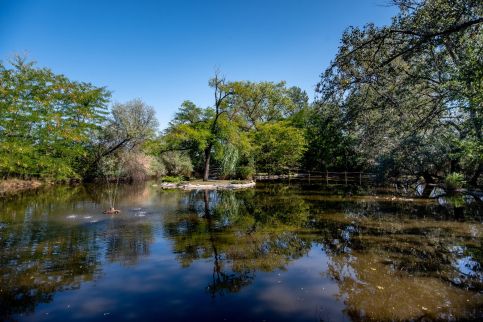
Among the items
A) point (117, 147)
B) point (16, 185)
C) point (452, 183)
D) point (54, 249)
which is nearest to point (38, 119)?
point (16, 185)

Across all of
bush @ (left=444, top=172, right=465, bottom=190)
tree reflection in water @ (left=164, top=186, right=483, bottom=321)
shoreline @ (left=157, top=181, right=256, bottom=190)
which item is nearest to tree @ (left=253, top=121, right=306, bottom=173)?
shoreline @ (left=157, top=181, right=256, bottom=190)

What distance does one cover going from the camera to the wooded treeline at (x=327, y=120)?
26.4ft

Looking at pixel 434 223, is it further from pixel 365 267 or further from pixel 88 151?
pixel 88 151

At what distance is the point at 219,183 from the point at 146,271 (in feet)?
79.1

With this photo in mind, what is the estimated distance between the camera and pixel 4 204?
1833 cm

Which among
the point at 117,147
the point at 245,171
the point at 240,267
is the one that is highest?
the point at 117,147

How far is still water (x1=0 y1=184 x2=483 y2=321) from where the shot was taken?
5.82 meters

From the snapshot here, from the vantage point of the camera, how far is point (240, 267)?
7984mm

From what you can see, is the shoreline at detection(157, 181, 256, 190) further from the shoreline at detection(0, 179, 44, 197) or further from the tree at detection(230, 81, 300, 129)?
the tree at detection(230, 81, 300, 129)

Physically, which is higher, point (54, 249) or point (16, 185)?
point (16, 185)

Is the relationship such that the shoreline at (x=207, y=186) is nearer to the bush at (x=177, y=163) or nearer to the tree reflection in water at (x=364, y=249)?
the bush at (x=177, y=163)

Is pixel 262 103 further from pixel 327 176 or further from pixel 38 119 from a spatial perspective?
pixel 38 119

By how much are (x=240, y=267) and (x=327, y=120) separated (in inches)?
197

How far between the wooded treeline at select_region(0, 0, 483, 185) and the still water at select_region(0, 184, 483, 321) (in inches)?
158
